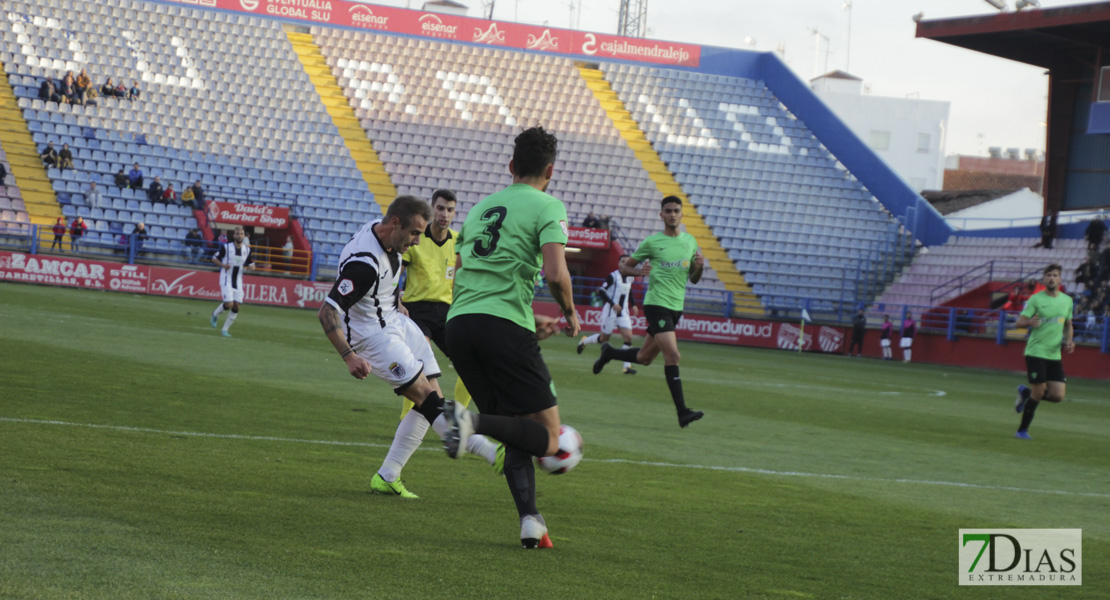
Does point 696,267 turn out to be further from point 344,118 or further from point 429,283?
point 344,118

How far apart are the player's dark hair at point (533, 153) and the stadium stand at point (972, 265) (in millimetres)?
32229

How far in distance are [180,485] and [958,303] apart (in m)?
35.2

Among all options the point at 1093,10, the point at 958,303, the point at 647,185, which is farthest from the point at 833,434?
the point at 647,185

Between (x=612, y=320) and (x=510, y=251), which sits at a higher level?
(x=510, y=251)

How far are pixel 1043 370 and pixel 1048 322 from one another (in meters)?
0.60

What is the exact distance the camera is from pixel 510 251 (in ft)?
19.5

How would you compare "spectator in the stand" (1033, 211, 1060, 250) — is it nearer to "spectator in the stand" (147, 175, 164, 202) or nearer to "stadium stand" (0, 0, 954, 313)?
"stadium stand" (0, 0, 954, 313)

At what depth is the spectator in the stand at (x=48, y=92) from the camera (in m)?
37.7

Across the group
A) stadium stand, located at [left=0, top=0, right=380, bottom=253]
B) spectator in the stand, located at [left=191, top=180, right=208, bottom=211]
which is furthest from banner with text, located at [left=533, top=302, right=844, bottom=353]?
spectator in the stand, located at [left=191, top=180, right=208, bottom=211]

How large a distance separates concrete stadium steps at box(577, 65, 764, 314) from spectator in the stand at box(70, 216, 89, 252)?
19.9 m

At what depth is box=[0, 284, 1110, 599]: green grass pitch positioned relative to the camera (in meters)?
5.09

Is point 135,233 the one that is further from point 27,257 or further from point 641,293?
point 641,293

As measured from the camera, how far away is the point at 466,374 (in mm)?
6094
